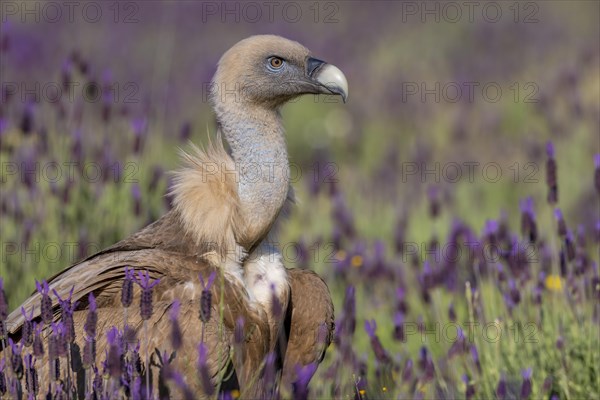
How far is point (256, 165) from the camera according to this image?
13.9 feet

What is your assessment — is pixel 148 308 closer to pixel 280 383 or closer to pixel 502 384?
pixel 280 383

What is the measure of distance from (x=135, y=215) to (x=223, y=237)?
1.38 metres

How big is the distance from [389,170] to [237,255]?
14.0 feet

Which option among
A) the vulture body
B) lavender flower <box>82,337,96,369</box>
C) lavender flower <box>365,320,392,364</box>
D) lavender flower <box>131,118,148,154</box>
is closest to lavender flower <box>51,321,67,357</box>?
lavender flower <box>82,337,96,369</box>

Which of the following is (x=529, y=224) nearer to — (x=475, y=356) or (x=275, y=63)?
(x=475, y=356)

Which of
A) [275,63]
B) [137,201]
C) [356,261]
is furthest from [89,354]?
[356,261]

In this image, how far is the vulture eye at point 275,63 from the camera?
4544 millimetres

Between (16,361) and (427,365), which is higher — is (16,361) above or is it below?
above

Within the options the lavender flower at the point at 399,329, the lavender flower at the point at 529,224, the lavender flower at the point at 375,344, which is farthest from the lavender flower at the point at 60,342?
the lavender flower at the point at 529,224

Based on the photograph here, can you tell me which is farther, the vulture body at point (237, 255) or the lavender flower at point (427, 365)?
the lavender flower at point (427, 365)

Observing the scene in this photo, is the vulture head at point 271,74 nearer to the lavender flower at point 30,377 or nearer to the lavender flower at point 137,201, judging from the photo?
the lavender flower at point 137,201

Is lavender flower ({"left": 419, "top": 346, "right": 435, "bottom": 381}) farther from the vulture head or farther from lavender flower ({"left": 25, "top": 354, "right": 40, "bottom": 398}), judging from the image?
lavender flower ({"left": 25, "top": 354, "right": 40, "bottom": 398})

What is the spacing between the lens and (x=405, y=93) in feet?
38.5

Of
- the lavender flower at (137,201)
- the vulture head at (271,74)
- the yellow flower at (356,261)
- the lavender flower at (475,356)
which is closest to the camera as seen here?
the lavender flower at (475,356)
